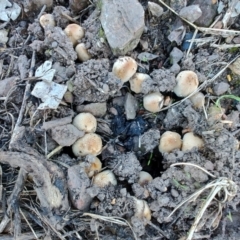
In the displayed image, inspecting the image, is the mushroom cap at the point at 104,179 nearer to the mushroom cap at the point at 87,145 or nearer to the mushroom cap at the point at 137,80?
the mushroom cap at the point at 87,145

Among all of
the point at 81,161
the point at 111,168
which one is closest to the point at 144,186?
the point at 111,168

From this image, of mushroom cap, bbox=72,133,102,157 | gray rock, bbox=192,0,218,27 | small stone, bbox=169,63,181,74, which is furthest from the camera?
gray rock, bbox=192,0,218,27

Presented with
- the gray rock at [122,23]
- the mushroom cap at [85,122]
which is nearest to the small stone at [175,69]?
the gray rock at [122,23]

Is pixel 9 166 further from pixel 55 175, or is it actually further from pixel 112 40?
pixel 112 40

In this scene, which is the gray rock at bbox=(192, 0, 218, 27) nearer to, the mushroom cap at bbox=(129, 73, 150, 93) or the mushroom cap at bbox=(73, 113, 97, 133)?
the mushroom cap at bbox=(129, 73, 150, 93)

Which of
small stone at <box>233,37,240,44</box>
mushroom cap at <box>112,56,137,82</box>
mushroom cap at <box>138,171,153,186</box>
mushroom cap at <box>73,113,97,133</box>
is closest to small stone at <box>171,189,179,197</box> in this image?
mushroom cap at <box>138,171,153,186</box>
